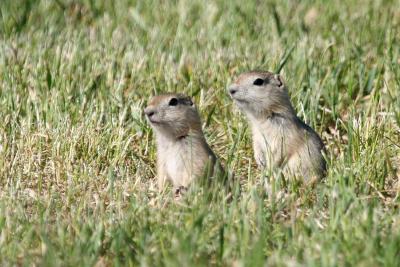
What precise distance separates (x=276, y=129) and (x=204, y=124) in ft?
2.86

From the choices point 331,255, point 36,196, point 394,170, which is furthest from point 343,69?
point 331,255

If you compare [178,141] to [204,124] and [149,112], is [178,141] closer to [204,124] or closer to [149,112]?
[149,112]

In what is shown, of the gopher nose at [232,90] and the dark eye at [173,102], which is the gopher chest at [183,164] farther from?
the gopher nose at [232,90]

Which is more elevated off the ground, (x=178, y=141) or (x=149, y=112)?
(x=149, y=112)


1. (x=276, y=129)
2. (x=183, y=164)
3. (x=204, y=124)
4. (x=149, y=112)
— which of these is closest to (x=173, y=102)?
(x=149, y=112)

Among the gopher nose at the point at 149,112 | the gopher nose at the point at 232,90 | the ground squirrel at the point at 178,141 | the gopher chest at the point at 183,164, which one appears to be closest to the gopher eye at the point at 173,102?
the ground squirrel at the point at 178,141

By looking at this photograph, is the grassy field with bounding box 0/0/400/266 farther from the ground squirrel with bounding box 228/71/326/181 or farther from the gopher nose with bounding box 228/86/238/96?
the gopher nose with bounding box 228/86/238/96

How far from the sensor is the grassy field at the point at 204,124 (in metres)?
4.36

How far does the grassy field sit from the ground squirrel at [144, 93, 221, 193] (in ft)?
0.59

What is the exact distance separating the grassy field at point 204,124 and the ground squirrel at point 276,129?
0.59 ft

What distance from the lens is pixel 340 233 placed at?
14.5 feet

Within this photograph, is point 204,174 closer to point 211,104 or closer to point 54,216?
point 54,216

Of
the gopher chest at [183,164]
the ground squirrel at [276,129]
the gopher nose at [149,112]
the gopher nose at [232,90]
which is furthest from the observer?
the gopher nose at [232,90]

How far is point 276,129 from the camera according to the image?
604cm
